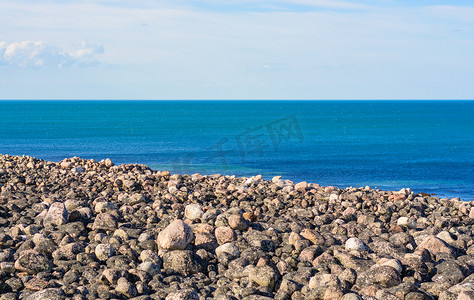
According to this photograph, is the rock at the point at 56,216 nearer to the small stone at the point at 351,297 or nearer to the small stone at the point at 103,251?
the small stone at the point at 103,251

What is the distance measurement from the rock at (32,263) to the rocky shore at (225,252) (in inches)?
0.7

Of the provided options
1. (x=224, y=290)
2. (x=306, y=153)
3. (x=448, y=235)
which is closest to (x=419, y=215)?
(x=448, y=235)

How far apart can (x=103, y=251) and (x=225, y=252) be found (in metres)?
2.29

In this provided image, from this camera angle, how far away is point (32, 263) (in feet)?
29.3

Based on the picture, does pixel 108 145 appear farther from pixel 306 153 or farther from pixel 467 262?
pixel 467 262

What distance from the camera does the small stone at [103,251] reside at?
9.46 meters

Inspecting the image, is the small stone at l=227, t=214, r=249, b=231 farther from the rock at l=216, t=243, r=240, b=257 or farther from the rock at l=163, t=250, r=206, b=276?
the rock at l=163, t=250, r=206, b=276

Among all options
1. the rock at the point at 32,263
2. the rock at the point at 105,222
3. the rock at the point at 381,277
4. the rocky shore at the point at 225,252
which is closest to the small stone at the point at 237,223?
the rocky shore at the point at 225,252

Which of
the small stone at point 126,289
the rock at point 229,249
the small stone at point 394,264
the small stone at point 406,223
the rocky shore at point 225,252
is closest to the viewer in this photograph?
the small stone at point 126,289

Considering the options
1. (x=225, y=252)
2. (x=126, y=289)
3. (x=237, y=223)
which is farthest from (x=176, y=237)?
(x=237, y=223)

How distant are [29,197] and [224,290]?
9.80 metres

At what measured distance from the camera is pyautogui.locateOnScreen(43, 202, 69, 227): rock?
11596 millimetres

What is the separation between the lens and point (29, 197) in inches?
621

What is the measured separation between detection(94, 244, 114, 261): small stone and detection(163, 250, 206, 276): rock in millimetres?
1079
